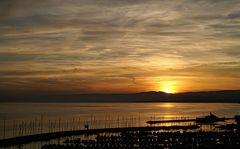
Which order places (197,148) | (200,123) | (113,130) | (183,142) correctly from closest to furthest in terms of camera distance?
(197,148)
(183,142)
(113,130)
(200,123)

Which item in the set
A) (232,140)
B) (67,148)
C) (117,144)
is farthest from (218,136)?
(67,148)

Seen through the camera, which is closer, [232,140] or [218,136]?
[232,140]

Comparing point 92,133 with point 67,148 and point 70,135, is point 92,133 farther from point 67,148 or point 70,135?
point 67,148

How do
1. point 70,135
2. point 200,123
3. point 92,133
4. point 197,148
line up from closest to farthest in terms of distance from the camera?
point 197,148 → point 70,135 → point 92,133 → point 200,123

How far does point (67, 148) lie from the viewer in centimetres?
4962

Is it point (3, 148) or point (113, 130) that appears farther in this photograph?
point (113, 130)

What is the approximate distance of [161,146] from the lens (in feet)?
169

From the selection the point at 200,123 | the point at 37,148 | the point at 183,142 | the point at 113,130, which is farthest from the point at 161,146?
the point at 200,123

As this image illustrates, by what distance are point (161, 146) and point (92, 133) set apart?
99.3ft

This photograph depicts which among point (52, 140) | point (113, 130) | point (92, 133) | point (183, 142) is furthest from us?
point (113, 130)

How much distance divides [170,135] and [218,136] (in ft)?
29.0

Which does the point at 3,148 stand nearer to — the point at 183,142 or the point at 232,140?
the point at 183,142

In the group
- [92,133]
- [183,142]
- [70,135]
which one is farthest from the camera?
[92,133]

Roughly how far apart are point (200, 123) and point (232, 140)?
52.7 m
